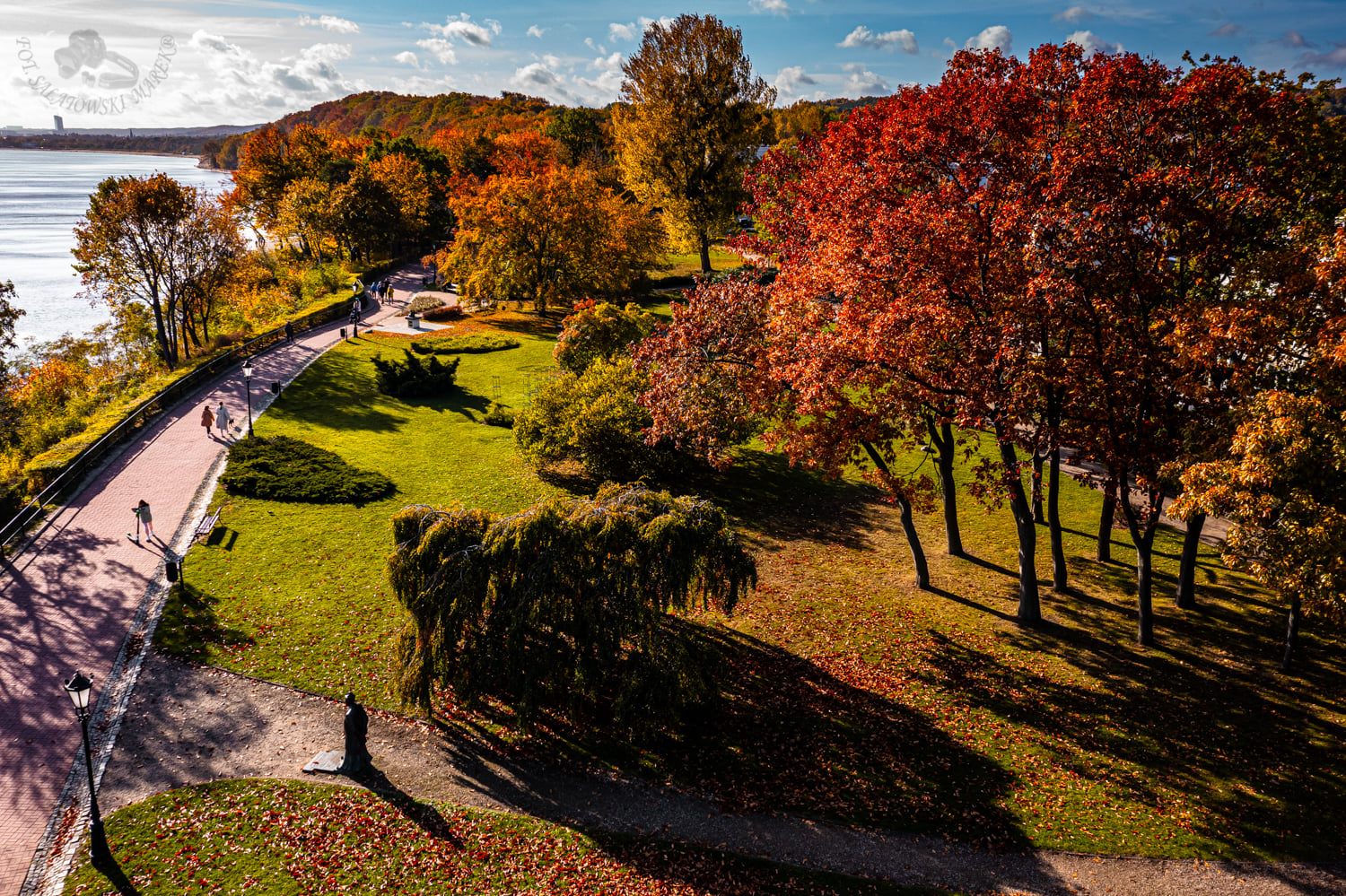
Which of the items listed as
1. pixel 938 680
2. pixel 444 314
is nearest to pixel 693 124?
pixel 444 314

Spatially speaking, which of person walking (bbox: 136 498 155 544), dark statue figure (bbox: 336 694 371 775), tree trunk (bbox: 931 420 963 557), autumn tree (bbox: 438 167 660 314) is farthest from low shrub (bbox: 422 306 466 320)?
dark statue figure (bbox: 336 694 371 775)

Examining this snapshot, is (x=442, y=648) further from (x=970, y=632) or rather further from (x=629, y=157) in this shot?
(x=629, y=157)

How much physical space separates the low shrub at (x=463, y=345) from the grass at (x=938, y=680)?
18039 mm

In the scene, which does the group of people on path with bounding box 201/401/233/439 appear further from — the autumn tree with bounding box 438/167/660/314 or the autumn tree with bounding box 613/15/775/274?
the autumn tree with bounding box 613/15/775/274

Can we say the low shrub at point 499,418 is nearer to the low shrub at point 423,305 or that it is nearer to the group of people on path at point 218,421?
the group of people on path at point 218,421

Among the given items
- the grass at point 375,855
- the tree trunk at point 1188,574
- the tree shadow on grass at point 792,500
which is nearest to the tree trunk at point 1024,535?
the tree trunk at point 1188,574

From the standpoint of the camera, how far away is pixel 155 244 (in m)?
40.4

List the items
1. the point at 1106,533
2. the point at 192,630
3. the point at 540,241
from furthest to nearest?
1. the point at 540,241
2. the point at 1106,533
3. the point at 192,630

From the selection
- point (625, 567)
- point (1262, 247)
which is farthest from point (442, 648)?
point (1262, 247)

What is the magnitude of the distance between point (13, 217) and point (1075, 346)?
533 ft

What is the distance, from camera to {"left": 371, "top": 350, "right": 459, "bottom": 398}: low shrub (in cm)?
3700

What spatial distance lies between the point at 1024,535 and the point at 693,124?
42.6 metres

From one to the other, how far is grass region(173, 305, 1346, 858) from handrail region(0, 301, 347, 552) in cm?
516

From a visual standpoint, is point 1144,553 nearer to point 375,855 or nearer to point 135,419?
point 375,855
